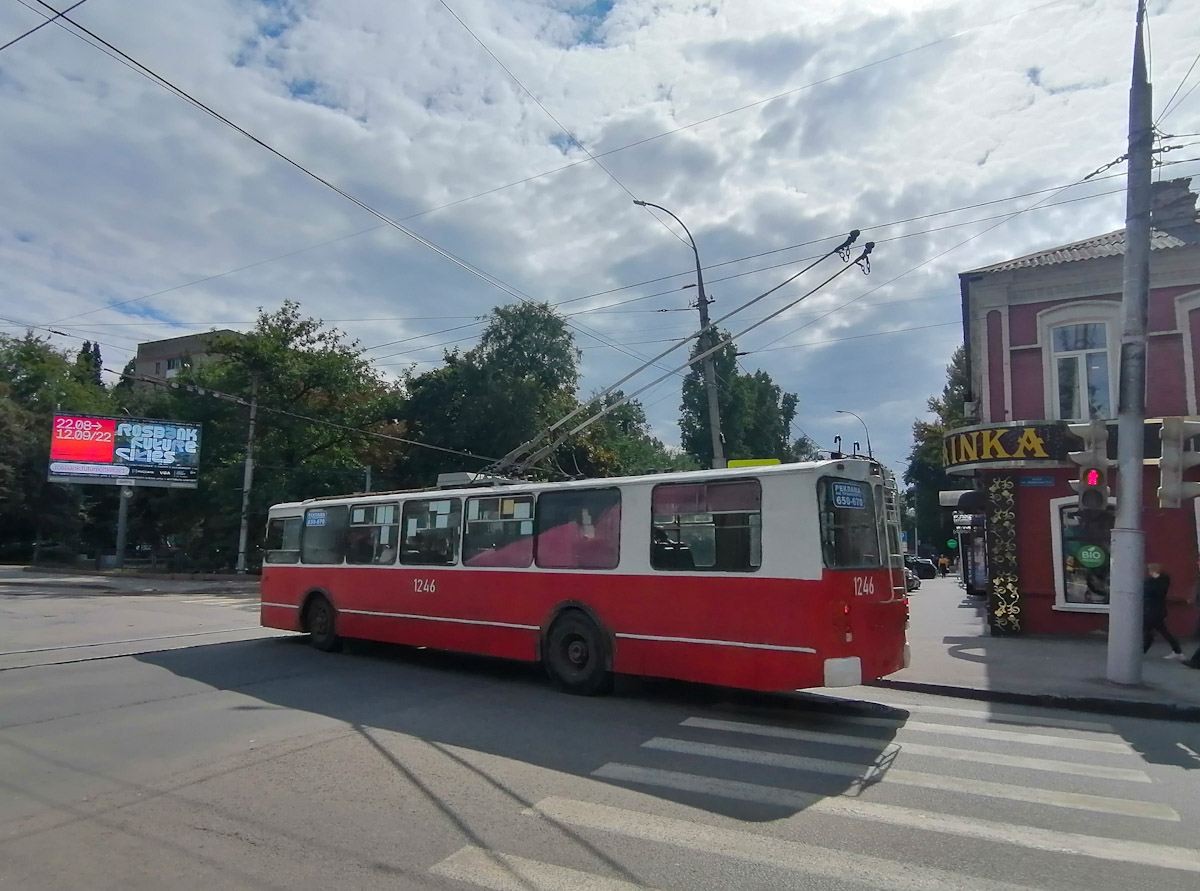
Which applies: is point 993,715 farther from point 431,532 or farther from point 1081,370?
point 1081,370

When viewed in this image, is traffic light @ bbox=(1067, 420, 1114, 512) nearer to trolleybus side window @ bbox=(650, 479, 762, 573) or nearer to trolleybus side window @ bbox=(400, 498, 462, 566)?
trolleybus side window @ bbox=(650, 479, 762, 573)

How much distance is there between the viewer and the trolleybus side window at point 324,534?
45.6 ft

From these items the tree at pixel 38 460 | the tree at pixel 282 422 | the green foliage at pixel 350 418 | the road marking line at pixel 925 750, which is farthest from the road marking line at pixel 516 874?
the tree at pixel 38 460

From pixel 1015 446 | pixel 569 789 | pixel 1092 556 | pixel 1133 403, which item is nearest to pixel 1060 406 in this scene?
pixel 1015 446

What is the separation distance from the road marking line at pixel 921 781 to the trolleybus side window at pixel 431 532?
5.07 metres

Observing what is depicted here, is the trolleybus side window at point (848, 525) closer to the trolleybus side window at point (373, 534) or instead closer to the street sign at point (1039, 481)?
the trolleybus side window at point (373, 534)

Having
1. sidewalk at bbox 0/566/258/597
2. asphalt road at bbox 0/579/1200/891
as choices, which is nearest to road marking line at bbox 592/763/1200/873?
asphalt road at bbox 0/579/1200/891

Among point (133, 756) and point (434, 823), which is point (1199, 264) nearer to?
point (434, 823)

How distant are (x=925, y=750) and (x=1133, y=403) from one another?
583 cm

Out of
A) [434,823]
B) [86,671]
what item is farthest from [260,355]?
[434,823]

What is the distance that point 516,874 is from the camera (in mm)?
4652

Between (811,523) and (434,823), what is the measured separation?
4.56 m

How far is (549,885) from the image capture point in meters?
4.50

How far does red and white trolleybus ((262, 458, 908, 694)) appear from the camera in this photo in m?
8.41
